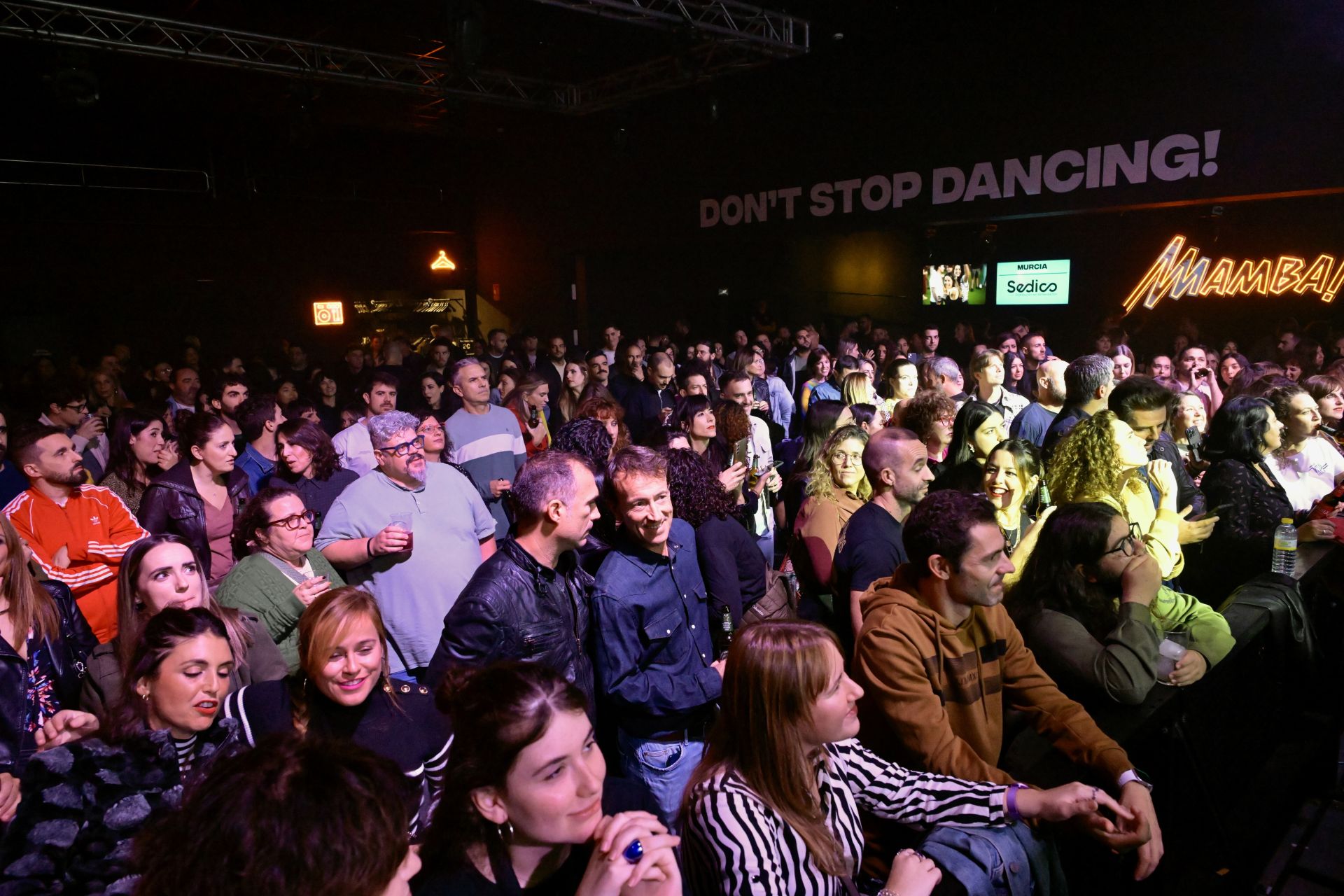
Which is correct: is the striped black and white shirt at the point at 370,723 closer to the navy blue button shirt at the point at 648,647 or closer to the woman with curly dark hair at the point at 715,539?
the navy blue button shirt at the point at 648,647

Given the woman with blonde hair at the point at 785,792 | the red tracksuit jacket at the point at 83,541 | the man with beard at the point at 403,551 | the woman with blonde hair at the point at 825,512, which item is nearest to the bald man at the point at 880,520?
the woman with blonde hair at the point at 825,512

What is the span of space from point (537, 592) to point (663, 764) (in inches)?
26.3

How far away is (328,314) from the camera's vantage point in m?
15.1

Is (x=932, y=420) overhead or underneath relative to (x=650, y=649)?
overhead

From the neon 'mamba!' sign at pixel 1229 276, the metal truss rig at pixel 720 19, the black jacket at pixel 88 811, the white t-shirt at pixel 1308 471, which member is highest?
the metal truss rig at pixel 720 19

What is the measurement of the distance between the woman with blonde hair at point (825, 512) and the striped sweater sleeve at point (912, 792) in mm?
1347

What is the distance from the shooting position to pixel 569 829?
4.87ft

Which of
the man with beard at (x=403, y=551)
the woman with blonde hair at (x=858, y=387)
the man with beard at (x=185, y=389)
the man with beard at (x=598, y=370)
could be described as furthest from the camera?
the man with beard at (x=598, y=370)

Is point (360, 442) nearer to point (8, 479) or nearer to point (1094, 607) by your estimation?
point (8, 479)

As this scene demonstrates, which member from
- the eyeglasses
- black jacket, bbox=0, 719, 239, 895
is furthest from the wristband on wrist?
the eyeglasses

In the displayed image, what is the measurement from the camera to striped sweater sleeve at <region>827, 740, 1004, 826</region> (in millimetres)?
1998

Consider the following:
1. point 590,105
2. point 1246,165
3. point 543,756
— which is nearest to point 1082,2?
point 1246,165

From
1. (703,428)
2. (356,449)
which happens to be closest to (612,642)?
(703,428)

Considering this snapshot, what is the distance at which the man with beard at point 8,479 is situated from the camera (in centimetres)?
447
